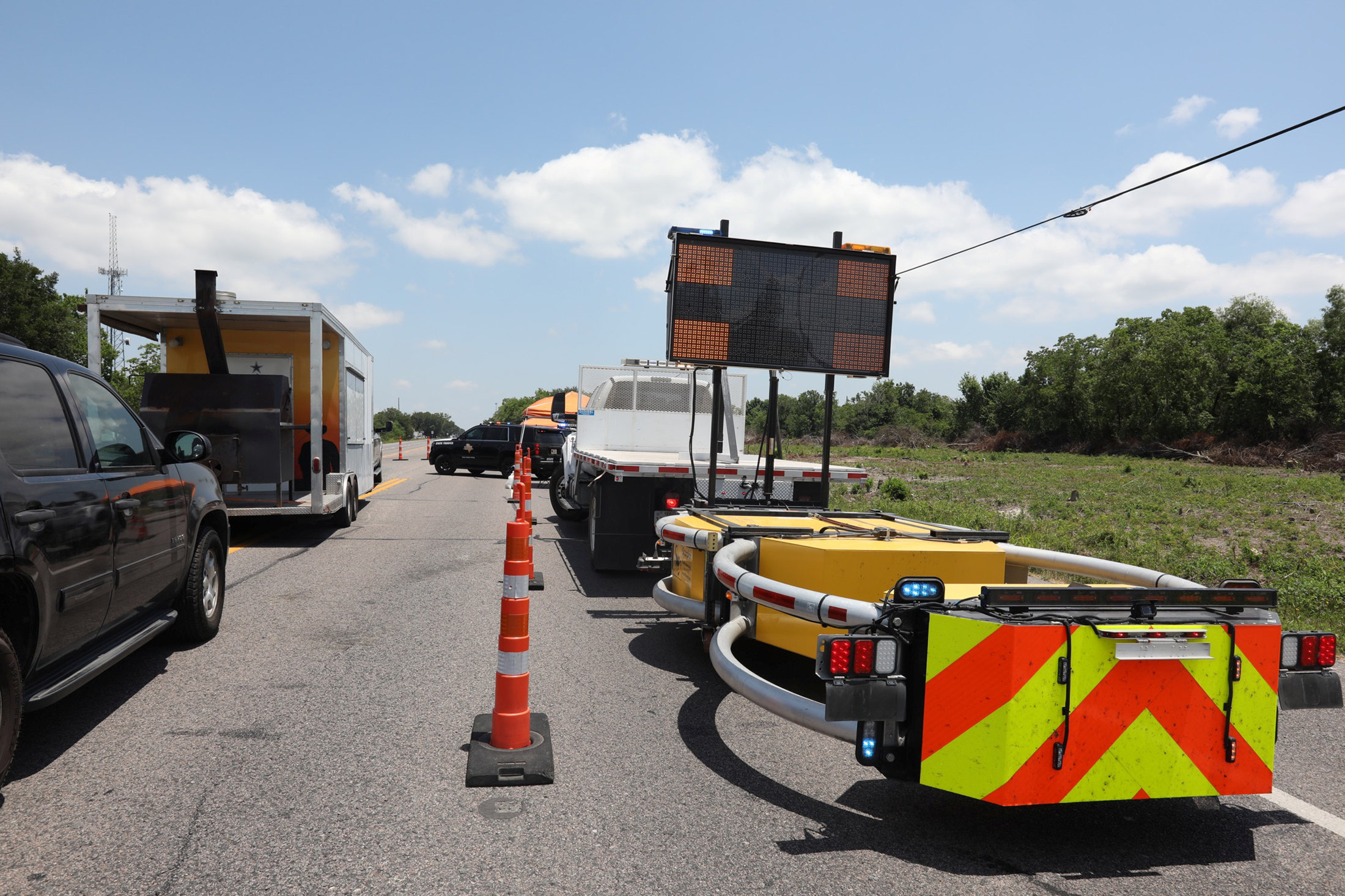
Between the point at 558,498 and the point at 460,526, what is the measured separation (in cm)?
164

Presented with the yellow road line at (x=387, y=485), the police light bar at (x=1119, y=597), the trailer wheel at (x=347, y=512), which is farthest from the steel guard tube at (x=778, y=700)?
the yellow road line at (x=387, y=485)

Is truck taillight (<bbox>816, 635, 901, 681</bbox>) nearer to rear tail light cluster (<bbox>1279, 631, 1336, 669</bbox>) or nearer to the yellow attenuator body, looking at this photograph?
the yellow attenuator body

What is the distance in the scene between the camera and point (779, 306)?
23.2ft

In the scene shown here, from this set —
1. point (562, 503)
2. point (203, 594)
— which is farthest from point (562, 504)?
point (203, 594)

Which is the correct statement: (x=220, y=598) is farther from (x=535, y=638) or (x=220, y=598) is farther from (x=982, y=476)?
(x=982, y=476)

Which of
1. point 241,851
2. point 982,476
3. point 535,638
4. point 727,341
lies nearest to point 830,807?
point 241,851

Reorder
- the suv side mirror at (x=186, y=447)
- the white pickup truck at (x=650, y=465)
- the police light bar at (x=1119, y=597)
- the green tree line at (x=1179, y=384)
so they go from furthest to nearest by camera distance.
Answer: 1. the green tree line at (x=1179, y=384)
2. the white pickup truck at (x=650, y=465)
3. the suv side mirror at (x=186, y=447)
4. the police light bar at (x=1119, y=597)

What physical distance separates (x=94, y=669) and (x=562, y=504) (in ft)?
32.1

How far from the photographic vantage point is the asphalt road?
10.2 feet

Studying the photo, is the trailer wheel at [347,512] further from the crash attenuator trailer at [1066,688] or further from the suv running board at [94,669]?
the crash attenuator trailer at [1066,688]

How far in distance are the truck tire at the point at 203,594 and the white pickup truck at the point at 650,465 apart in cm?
338

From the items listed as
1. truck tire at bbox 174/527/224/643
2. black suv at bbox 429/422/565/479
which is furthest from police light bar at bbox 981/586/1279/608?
black suv at bbox 429/422/565/479

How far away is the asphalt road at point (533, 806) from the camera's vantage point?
10.2 feet

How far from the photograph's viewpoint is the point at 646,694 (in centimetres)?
531
